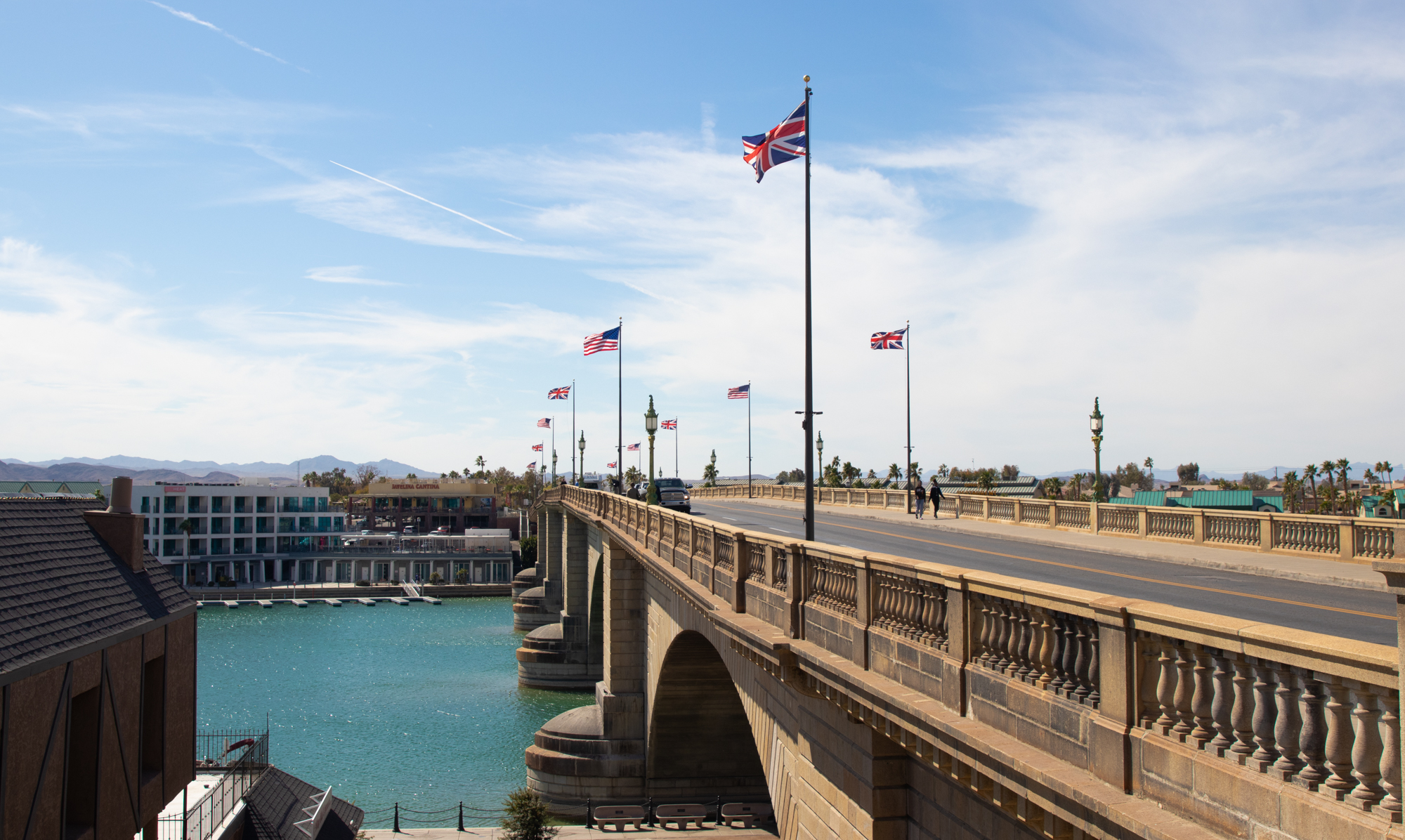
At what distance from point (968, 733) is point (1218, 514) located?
21.4 m

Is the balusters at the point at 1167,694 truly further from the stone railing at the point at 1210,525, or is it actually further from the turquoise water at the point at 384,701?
the turquoise water at the point at 384,701

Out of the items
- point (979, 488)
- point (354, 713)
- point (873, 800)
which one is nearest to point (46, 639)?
point (873, 800)

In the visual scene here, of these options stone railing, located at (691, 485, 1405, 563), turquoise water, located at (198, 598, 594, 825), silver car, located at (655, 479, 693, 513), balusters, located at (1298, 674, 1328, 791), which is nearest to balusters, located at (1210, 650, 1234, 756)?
balusters, located at (1298, 674, 1328, 791)

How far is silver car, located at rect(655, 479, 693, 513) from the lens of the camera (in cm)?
4825

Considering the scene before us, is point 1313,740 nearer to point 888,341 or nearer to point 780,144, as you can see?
point 780,144

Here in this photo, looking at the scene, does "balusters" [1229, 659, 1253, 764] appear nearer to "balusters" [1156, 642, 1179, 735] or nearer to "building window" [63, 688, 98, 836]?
"balusters" [1156, 642, 1179, 735]

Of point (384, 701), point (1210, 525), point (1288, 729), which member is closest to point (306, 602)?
point (384, 701)

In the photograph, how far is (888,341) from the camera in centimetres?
4478

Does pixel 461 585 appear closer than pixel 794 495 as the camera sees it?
No

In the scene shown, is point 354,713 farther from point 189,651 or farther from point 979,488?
point 979,488

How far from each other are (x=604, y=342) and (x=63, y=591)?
3280 cm

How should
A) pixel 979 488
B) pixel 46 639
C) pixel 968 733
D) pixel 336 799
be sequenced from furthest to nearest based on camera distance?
pixel 979 488
pixel 336 799
pixel 46 639
pixel 968 733

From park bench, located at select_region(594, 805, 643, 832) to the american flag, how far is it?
932 inches

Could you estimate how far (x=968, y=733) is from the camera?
7234 mm
